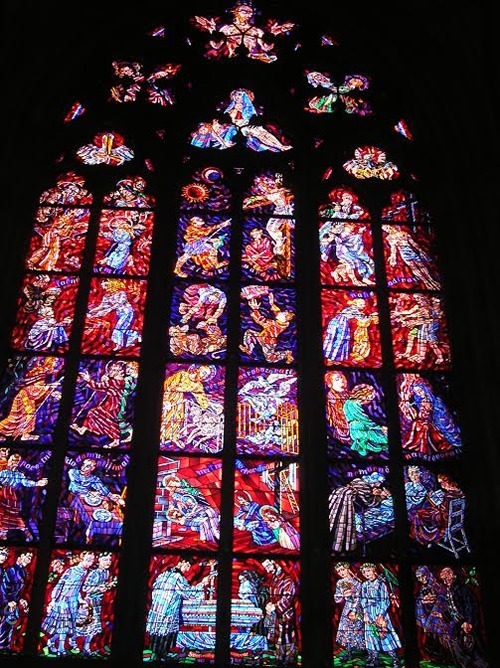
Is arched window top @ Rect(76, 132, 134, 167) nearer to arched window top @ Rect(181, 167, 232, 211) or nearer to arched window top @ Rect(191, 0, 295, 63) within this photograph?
arched window top @ Rect(181, 167, 232, 211)

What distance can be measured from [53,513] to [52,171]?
123 inches

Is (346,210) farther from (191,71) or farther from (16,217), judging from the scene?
(16,217)

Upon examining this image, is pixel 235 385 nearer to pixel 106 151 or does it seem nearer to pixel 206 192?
pixel 206 192

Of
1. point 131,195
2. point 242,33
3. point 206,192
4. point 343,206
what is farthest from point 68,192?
point 242,33

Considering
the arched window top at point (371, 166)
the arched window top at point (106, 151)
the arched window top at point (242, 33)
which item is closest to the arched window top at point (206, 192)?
the arched window top at point (106, 151)

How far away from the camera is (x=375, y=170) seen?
8922mm

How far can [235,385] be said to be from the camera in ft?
24.8

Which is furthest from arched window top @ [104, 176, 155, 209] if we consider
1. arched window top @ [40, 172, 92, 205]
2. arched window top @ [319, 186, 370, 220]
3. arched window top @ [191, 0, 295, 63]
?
arched window top @ [191, 0, 295, 63]

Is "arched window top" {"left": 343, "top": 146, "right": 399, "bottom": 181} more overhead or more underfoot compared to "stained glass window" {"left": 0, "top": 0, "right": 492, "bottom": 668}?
more overhead

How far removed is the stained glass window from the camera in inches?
263

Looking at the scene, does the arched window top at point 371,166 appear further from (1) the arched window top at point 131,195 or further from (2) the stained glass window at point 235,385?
(1) the arched window top at point 131,195

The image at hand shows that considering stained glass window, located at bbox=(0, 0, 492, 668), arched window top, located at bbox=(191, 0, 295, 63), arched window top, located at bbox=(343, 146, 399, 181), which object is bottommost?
stained glass window, located at bbox=(0, 0, 492, 668)

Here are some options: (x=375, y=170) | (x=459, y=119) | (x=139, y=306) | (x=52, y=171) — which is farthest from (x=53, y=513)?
(x=459, y=119)

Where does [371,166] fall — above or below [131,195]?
above
